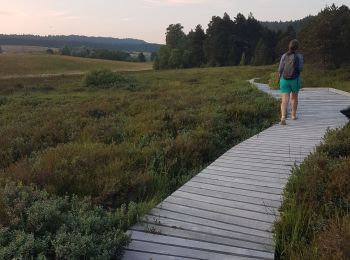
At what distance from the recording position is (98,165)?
7.34m

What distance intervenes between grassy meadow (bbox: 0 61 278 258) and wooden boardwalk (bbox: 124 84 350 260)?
0.29 metres

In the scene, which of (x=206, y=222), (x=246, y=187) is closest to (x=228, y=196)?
(x=246, y=187)

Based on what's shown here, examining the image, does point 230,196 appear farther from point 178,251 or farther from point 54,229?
point 54,229

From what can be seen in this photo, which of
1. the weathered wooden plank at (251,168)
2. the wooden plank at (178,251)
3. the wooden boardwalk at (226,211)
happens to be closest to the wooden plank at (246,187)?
the wooden boardwalk at (226,211)

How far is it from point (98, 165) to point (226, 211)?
2880mm

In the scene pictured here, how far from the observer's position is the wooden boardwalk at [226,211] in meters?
4.30

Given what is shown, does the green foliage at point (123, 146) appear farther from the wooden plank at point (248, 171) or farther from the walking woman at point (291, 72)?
the walking woman at point (291, 72)

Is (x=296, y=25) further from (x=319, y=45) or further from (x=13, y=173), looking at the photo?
(x=13, y=173)


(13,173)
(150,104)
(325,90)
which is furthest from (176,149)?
(325,90)

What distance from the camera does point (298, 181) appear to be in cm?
549

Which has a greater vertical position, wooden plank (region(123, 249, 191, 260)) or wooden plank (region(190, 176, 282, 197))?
wooden plank (region(190, 176, 282, 197))

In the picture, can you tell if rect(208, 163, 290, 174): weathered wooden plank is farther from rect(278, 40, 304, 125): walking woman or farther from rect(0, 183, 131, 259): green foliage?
rect(278, 40, 304, 125): walking woman

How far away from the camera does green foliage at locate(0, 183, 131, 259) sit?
3746 millimetres

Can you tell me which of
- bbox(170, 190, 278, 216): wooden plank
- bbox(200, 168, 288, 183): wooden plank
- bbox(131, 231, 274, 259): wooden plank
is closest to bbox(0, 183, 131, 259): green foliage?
bbox(131, 231, 274, 259): wooden plank
